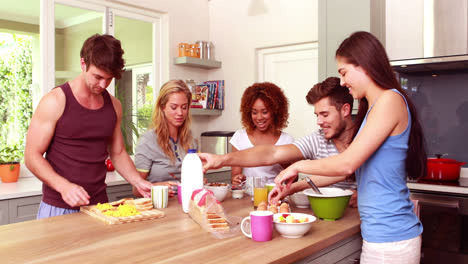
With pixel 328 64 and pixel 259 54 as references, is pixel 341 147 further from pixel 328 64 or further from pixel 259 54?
pixel 259 54

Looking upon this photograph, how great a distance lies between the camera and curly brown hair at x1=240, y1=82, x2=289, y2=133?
2588 mm

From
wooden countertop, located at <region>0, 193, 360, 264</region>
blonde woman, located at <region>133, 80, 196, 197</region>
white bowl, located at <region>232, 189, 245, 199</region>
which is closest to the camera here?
wooden countertop, located at <region>0, 193, 360, 264</region>

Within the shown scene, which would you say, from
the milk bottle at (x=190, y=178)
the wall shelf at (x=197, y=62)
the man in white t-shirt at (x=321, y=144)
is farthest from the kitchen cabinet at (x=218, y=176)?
the milk bottle at (x=190, y=178)

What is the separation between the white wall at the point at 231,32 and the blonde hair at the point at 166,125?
182 cm

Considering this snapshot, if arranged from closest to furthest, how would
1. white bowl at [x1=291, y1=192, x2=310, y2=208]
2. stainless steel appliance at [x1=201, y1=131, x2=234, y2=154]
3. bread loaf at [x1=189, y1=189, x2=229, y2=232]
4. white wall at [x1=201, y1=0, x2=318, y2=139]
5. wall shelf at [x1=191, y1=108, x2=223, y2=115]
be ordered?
bread loaf at [x1=189, y1=189, x2=229, y2=232]
white bowl at [x1=291, y1=192, x2=310, y2=208]
white wall at [x1=201, y1=0, x2=318, y2=139]
stainless steel appliance at [x1=201, y1=131, x2=234, y2=154]
wall shelf at [x1=191, y1=108, x2=223, y2=115]

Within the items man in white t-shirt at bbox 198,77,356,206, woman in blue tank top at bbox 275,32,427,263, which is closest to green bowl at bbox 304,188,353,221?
woman in blue tank top at bbox 275,32,427,263

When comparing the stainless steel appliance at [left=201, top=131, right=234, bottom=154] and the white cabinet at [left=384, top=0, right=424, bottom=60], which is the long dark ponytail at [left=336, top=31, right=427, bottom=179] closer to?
the white cabinet at [left=384, top=0, right=424, bottom=60]

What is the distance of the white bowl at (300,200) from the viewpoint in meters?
1.77

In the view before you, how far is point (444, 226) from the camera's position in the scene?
2.56m

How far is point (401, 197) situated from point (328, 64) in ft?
6.86

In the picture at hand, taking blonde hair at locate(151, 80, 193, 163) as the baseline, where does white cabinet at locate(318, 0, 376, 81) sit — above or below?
above

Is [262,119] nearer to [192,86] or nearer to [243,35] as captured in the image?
[192,86]

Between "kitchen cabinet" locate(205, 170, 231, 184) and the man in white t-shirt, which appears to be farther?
"kitchen cabinet" locate(205, 170, 231, 184)

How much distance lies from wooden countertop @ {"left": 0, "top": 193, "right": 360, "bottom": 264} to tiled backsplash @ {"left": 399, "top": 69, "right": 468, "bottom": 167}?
6.49 feet
